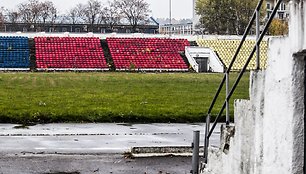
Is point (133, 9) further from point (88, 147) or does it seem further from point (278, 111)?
point (278, 111)

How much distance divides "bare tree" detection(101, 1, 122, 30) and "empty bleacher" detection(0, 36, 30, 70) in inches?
1914

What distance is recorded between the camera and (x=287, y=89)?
600 centimetres

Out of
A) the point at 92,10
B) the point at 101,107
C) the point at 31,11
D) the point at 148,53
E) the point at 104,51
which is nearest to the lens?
the point at 101,107

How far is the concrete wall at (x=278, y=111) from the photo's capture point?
590 centimetres

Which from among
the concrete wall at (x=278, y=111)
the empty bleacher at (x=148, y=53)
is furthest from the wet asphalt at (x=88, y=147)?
the empty bleacher at (x=148, y=53)

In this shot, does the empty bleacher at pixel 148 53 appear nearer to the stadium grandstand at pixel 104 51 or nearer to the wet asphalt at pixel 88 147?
the stadium grandstand at pixel 104 51

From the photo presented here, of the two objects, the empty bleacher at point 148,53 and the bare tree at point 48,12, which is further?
the bare tree at point 48,12

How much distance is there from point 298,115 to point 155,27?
399 ft

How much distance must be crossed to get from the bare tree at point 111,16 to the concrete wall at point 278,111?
109986mm

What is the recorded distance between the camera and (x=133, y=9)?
4582 inches

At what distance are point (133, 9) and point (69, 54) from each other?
52242 millimetres

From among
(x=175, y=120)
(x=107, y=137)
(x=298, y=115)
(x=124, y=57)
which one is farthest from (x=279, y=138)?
(x=124, y=57)

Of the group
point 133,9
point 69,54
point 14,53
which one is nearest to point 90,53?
point 69,54

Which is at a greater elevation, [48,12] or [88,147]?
[48,12]
